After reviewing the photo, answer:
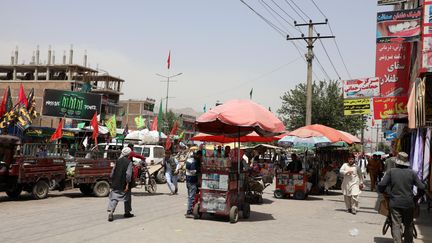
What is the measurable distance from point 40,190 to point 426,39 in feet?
40.4

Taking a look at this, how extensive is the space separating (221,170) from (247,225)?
1.48m

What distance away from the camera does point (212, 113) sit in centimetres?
1073

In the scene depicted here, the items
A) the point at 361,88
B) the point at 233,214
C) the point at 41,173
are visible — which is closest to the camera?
the point at 233,214

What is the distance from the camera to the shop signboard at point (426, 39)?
31.5 feet

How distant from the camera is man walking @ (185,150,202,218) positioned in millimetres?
11125

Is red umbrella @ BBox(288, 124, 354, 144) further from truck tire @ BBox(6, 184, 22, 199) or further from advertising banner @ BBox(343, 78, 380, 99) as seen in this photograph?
truck tire @ BBox(6, 184, 22, 199)

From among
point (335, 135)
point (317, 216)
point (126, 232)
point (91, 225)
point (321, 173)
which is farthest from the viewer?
point (321, 173)

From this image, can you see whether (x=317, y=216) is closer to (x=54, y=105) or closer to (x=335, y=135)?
(x=335, y=135)

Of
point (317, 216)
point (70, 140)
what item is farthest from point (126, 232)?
point (70, 140)

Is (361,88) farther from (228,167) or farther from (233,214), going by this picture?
(233,214)

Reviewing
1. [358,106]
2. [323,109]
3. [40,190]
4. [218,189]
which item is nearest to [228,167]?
[218,189]

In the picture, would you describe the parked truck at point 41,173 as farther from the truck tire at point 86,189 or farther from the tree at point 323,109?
the tree at point 323,109

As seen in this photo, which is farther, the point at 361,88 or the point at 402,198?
the point at 361,88

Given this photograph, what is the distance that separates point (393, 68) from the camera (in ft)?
49.2
